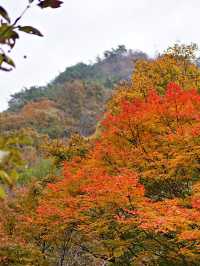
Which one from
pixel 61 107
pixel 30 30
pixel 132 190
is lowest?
pixel 132 190

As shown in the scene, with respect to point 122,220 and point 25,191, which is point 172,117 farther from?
point 25,191

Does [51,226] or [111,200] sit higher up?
[111,200]

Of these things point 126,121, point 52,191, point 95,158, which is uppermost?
point 126,121

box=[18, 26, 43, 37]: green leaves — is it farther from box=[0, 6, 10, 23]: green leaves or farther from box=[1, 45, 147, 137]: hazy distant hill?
box=[1, 45, 147, 137]: hazy distant hill

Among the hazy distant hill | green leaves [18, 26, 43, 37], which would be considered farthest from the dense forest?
the hazy distant hill

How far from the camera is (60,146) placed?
20547 millimetres

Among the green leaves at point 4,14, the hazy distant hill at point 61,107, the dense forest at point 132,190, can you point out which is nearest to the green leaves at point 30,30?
the green leaves at point 4,14

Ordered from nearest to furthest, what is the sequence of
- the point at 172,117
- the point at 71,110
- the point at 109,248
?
the point at 172,117 → the point at 109,248 → the point at 71,110

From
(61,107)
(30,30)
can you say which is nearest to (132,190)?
(30,30)

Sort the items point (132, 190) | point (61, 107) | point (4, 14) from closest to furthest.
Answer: point (4, 14)
point (132, 190)
point (61, 107)

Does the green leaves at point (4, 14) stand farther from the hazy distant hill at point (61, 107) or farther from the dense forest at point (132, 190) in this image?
the hazy distant hill at point (61, 107)

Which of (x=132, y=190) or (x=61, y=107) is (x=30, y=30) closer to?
(x=132, y=190)

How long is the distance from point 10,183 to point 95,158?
46.1ft

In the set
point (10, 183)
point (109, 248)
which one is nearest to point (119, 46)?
point (109, 248)
